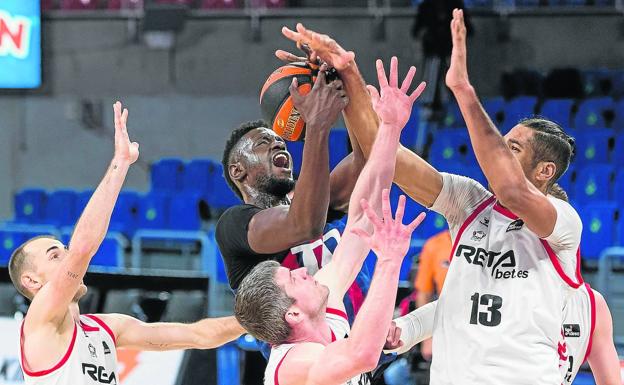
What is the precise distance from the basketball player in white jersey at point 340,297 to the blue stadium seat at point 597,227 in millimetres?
5766

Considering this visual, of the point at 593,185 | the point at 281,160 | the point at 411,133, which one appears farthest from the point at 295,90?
the point at 411,133

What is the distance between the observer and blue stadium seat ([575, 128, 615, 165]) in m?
10.5

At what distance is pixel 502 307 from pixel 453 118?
325 inches

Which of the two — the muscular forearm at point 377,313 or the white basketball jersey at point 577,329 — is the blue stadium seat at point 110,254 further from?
the muscular forearm at point 377,313

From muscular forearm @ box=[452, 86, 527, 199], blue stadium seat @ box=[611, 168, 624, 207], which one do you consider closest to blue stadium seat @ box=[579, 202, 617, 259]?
blue stadium seat @ box=[611, 168, 624, 207]

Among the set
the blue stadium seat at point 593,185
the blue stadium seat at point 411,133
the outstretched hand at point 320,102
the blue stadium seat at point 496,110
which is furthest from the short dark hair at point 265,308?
the blue stadium seat at point 496,110

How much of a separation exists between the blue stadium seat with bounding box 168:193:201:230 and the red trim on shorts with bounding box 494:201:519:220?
7213 millimetres

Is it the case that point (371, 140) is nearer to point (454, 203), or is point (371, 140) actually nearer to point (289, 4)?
point (454, 203)

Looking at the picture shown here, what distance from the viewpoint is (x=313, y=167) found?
3578mm

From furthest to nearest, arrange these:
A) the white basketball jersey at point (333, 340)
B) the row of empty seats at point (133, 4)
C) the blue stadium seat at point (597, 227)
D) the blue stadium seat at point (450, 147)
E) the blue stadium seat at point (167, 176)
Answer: the row of empty seats at point (133, 4)
the blue stadium seat at point (167, 176)
the blue stadium seat at point (450, 147)
the blue stadium seat at point (597, 227)
the white basketball jersey at point (333, 340)

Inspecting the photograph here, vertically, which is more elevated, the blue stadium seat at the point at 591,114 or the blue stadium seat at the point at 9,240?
the blue stadium seat at the point at 591,114

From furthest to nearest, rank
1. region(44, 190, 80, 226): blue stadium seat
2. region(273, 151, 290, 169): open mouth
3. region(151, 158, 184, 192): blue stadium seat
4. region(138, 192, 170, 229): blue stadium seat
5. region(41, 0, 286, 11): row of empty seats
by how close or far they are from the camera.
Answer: region(41, 0, 286, 11): row of empty seats, region(151, 158, 184, 192): blue stadium seat, region(44, 190, 80, 226): blue stadium seat, region(138, 192, 170, 229): blue stadium seat, region(273, 151, 290, 169): open mouth

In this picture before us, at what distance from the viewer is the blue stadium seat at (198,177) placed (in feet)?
38.3

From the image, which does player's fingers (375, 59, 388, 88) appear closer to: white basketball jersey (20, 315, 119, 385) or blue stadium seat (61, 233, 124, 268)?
white basketball jersey (20, 315, 119, 385)
